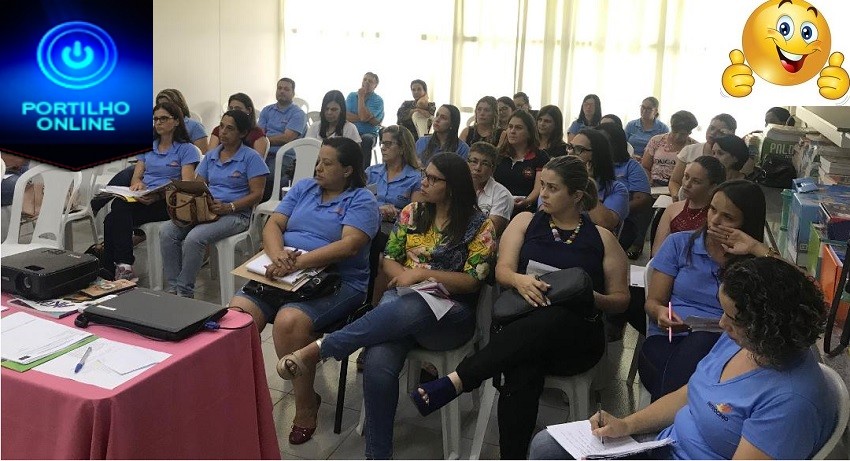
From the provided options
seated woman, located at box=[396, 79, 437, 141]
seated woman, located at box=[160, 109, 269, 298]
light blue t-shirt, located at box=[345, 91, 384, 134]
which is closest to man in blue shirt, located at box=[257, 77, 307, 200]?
light blue t-shirt, located at box=[345, 91, 384, 134]

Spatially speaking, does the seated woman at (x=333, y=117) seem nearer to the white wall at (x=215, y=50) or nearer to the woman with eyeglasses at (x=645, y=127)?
the white wall at (x=215, y=50)

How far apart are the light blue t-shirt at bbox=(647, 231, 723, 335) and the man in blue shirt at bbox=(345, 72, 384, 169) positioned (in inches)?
186

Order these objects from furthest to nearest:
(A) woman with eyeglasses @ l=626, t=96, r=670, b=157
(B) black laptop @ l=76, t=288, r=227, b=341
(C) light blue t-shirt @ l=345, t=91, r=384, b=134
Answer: (C) light blue t-shirt @ l=345, t=91, r=384, b=134, (A) woman with eyeglasses @ l=626, t=96, r=670, b=157, (B) black laptop @ l=76, t=288, r=227, b=341

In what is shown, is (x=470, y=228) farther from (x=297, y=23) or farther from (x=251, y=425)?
(x=297, y=23)

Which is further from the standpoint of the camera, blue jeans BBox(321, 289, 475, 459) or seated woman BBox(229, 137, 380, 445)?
seated woman BBox(229, 137, 380, 445)

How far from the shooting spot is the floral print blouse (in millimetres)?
2707

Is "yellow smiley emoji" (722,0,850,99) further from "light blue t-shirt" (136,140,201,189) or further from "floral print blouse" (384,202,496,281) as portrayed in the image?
"light blue t-shirt" (136,140,201,189)

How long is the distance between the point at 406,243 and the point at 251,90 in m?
5.63

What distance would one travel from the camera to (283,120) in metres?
6.46

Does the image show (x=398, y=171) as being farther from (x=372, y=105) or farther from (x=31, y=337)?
(x=372, y=105)

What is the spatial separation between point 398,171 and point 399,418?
158 cm

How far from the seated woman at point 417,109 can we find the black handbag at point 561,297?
13.7ft

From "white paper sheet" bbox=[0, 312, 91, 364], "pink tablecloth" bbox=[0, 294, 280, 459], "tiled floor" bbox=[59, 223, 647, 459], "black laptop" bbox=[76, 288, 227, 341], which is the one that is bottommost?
"tiled floor" bbox=[59, 223, 647, 459]

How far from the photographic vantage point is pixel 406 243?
2.85 meters
